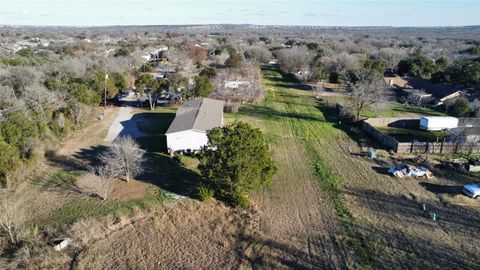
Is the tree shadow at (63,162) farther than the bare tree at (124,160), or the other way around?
the tree shadow at (63,162)

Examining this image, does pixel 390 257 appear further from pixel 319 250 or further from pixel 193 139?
pixel 193 139

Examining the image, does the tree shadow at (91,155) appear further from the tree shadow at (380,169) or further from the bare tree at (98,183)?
the tree shadow at (380,169)

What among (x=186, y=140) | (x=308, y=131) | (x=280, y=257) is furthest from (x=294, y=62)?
(x=280, y=257)

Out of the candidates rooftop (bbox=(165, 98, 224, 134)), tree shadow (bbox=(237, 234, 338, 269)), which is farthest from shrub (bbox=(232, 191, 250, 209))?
rooftop (bbox=(165, 98, 224, 134))

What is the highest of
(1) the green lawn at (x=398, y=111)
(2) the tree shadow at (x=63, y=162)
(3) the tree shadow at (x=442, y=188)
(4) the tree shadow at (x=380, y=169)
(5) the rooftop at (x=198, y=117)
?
(5) the rooftop at (x=198, y=117)

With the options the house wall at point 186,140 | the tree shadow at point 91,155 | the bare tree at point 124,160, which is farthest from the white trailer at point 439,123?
the tree shadow at point 91,155

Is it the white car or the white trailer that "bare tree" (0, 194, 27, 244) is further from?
the white trailer

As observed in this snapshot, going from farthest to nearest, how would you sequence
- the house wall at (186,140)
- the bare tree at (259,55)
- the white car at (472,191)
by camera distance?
the bare tree at (259,55) → the house wall at (186,140) → the white car at (472,191)

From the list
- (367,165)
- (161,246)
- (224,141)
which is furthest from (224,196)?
(367,165)
